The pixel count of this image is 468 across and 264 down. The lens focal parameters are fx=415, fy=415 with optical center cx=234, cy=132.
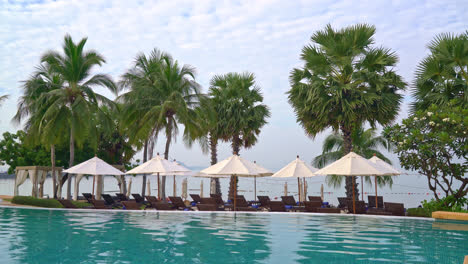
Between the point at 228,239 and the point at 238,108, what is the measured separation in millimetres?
17860

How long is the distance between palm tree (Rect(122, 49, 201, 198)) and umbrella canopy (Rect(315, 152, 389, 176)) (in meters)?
11.2

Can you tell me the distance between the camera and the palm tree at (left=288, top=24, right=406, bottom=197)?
20.5 m

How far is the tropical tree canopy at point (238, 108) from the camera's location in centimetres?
2814

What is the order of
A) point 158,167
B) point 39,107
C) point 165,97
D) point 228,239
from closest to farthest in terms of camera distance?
1. point 228,239
2. point 158,167
3. point 39,107
4. point 165,97

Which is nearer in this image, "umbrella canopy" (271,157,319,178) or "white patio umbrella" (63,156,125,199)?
"umbrella canopy" (271,157,319,178)

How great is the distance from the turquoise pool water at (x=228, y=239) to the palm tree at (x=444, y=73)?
5.86 meters

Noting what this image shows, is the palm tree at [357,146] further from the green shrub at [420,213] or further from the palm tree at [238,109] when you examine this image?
the green shrub at [420,213]

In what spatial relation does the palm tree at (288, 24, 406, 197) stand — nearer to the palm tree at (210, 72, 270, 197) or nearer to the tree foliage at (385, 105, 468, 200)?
the tree foliage at (385, 105, 468, 200)

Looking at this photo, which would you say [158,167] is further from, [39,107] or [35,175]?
[35,175]

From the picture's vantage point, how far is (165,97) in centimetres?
2648

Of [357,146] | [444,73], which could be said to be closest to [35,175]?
[357,146]

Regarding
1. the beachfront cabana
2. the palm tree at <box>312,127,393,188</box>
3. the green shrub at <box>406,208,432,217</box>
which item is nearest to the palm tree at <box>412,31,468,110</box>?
the green shrub at <box>406,208,432,217</box>

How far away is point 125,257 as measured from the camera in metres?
8.61

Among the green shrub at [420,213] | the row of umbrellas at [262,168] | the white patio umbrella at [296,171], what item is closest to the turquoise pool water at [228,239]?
the green shrub at [420,213]
